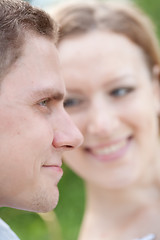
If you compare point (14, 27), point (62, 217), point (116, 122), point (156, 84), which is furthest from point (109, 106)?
point (62, 217)

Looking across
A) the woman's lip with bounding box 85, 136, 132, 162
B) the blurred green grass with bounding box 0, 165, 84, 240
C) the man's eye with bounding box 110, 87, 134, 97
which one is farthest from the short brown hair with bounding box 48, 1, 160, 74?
the blurred green grass with bounding box 0, 165, 84, 240

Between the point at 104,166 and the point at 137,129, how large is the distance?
0.20 metres

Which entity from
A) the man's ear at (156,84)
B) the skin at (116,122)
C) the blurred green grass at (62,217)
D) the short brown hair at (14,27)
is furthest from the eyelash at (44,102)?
the blurred green grass at (62,217)

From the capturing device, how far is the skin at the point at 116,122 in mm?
1790

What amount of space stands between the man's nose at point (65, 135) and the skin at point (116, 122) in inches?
27.7

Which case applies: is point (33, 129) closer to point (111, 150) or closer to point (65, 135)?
point (65, 135)

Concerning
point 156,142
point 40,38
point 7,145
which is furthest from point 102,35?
point 7,145

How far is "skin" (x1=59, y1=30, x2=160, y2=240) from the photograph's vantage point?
179 centimetres

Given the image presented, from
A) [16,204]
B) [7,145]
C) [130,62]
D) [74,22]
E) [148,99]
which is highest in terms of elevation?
[74,22]

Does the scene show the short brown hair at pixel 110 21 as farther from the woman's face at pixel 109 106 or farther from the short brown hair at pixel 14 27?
the short brown hair at pixel 14 27

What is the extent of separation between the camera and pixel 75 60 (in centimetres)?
179

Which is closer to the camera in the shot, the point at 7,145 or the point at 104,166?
the point at 7,145

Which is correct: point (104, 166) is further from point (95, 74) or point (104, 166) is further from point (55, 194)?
point (55, 194)

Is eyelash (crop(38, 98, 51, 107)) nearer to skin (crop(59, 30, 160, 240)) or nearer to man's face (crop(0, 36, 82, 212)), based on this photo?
man's face (crop(0, 36, 82, 212))
